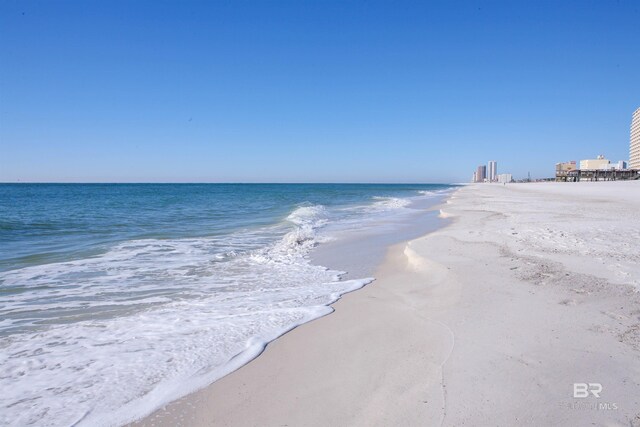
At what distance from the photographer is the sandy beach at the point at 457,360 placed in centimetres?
265

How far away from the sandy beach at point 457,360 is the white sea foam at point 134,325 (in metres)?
0.40

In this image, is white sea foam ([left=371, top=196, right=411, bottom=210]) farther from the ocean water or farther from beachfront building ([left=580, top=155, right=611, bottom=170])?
beachfront building ([left=580, top=155, right=611, bottom=170])

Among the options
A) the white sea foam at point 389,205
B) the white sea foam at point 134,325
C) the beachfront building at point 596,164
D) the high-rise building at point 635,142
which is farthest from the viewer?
the beachfront building at point 596,164

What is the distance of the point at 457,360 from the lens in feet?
11.0

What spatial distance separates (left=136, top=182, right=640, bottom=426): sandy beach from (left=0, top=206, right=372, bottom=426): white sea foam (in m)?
0.40

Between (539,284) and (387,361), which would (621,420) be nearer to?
(387,361)

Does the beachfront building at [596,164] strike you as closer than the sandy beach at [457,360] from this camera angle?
No

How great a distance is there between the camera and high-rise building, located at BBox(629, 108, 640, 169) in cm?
8812

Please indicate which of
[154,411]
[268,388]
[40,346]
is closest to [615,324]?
[268,388]

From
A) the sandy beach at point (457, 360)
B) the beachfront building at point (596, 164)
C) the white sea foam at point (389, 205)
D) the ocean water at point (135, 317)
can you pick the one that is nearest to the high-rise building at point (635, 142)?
the beachfront building at point (596, 164)

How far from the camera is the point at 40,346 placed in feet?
13.4

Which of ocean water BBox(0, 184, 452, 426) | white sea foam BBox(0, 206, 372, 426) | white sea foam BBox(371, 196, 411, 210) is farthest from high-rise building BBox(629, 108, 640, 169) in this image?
white sea foam BBox(0, 206, 372, 426)

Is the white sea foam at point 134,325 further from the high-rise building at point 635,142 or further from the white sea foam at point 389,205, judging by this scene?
the high-rise building at point 635,142

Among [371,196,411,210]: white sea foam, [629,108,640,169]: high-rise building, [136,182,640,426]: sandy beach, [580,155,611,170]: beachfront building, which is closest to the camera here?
[136,182,640,426]: sandy beach
